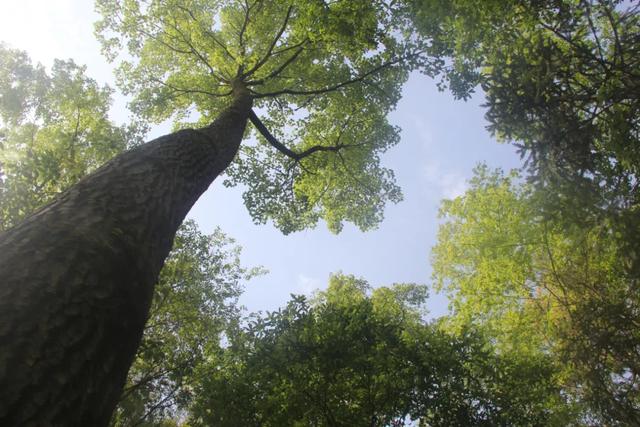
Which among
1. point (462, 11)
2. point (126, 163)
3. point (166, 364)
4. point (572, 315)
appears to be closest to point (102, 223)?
point (126, 163)

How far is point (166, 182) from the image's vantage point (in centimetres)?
395

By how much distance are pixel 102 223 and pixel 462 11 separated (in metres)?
7.03

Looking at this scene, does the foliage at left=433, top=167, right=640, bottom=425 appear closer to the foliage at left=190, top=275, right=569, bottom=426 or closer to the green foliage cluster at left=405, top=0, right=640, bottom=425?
the green foliage cluster at left=405, top=0, right=640, bottom=425

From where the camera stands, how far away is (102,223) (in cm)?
273

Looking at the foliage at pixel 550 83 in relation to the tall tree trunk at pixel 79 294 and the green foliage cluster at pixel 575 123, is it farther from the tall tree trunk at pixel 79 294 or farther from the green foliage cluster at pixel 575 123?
the tall tree trunk at pixel 79 294

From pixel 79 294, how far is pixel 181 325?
1183 cm

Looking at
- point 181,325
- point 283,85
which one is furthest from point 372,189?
point 181,325

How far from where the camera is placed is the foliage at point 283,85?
9664 millimetres

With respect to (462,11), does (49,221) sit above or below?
below

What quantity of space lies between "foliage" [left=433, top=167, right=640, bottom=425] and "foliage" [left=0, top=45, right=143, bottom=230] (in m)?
11.7

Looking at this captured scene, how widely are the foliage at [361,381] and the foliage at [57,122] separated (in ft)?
22.7

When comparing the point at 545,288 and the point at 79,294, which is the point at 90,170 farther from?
the point at 545,288

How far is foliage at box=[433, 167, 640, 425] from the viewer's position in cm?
932

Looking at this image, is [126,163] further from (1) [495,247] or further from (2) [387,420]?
(1) [495,247]
